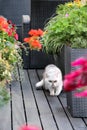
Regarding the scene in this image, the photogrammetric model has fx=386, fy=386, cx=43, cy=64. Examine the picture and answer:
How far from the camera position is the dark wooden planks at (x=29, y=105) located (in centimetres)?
323

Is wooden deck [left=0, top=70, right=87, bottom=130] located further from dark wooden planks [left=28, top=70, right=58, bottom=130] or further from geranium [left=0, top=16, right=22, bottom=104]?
geranium [left=0, top=16, right=22, bottom=104]

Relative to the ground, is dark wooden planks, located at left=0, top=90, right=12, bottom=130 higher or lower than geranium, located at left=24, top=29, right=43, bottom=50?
lower

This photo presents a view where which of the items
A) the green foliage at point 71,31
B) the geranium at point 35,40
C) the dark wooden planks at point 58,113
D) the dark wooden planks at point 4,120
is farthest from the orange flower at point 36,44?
the dark wooden planks at point 4,120

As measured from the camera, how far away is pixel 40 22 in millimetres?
5504

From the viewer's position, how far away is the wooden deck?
307cm

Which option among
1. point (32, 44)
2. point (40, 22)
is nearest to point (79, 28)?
point (32, 44)

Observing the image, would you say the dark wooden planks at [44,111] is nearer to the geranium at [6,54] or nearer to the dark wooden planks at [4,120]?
the dark wooden planks at [4,120]

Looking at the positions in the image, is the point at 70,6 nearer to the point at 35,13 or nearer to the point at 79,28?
the point at 35,13

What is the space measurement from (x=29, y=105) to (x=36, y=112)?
0.80 feet

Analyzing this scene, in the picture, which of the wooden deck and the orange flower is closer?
the wooden deck

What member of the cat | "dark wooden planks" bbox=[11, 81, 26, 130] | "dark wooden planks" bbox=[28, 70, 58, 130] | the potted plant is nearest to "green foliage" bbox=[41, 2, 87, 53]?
the potted plant

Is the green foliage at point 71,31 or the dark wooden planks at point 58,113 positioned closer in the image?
the dark wooden planks at point 58,113

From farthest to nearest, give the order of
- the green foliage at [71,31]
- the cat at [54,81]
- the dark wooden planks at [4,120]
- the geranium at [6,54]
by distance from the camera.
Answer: the cat at [54,81], the green foliage at [71,31], the geranium at [6,54], the dark wooden planks at [4,120]

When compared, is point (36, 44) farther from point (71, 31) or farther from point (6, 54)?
point (71, 31)
